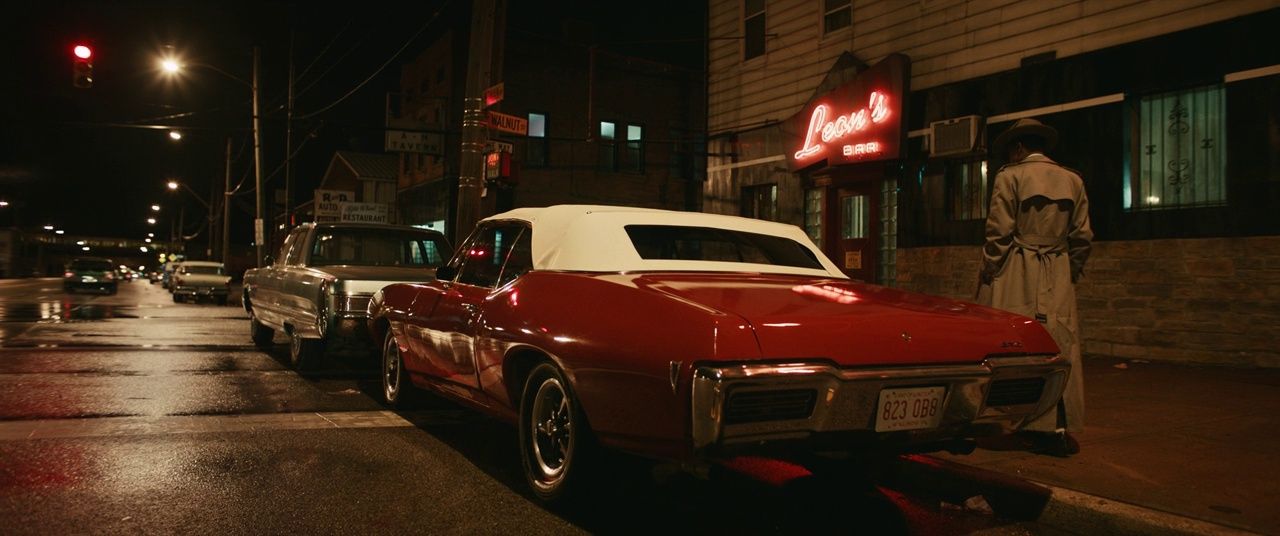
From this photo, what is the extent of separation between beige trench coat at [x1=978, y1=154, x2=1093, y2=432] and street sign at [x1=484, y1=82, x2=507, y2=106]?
730cm

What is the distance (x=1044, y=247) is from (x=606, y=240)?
2.53 meters

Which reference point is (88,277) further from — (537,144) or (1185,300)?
(1185,300)

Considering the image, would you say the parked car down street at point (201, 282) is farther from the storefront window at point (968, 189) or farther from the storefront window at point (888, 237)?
the storefront window at point (968, 189)

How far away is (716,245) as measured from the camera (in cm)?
499

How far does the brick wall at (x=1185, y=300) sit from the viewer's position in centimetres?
781

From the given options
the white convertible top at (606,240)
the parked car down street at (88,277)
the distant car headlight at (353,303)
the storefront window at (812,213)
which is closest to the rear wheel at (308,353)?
the distant car headlight at (353,303)

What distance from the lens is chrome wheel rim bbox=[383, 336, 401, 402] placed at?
256 inches

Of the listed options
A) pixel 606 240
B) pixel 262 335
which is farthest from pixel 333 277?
pixel 606 240

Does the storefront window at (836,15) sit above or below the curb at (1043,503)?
above

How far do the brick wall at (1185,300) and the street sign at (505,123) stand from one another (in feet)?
23.5

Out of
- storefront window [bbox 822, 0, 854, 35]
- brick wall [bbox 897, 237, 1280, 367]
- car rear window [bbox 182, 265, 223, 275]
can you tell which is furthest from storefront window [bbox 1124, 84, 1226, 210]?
car rear window [bbox 182, 265, 223, 275]

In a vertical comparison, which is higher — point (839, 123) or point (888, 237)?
point (839, 123)

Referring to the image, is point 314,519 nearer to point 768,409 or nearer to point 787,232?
point 768,409

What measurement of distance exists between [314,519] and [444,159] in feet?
83.8
